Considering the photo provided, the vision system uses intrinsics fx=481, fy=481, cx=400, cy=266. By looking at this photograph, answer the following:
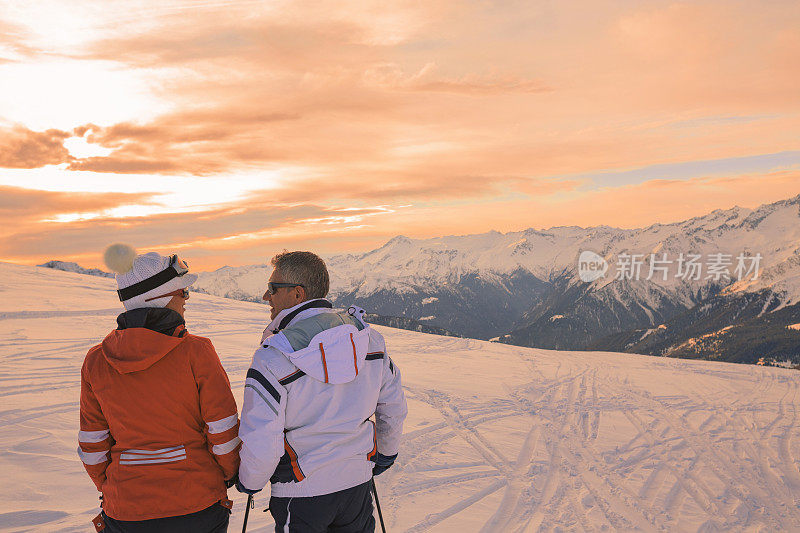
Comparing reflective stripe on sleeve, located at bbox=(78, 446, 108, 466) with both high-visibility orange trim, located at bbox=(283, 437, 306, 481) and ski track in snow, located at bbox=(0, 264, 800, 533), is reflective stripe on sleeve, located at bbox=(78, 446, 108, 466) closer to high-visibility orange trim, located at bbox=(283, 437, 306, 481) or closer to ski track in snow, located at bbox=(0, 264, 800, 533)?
high-visibility orange trim, located at bbox=(283, 437, 306, 481)

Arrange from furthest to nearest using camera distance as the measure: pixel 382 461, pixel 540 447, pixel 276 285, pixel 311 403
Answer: pixel 540 447 < pixel 382 461 < pixel 276 285 < pixel 311 403

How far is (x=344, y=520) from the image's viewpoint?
121 inches

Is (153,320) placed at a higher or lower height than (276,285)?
lower

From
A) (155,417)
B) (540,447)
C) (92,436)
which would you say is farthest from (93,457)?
(540,447)

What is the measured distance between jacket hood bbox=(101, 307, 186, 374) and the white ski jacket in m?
0.50

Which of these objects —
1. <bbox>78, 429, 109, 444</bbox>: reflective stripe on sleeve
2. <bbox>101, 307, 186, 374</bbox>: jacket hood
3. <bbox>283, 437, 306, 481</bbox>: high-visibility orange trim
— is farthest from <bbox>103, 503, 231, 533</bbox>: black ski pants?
<bbox>101, 307, 186, 374</bbox>: jacket hood

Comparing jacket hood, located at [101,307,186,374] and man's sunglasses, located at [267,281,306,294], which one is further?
man's sunglasses, located at [267,281,306,294]

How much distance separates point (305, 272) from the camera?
3.04 metres

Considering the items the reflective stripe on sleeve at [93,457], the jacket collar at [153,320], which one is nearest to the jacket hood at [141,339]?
the jacket collar at [153,320]

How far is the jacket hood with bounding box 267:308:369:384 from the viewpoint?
2.72m

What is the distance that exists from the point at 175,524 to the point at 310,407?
3.50ft

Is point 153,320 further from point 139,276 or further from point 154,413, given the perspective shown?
point 154,413

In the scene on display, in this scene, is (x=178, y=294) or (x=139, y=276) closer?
(x=139, y=276)

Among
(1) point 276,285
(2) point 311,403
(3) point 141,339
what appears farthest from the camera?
(1) point 276,285
